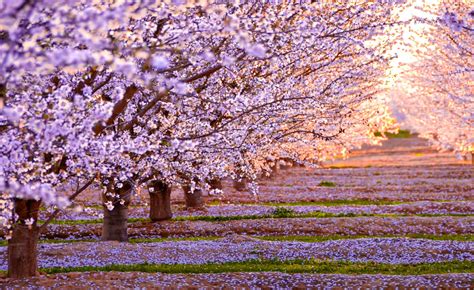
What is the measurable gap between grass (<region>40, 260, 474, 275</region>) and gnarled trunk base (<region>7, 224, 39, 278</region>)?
2541 mm

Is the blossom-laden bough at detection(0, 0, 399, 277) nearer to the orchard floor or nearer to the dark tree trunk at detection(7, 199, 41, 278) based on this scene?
the dark tree trunk at detection(7, 199, 41, 278)

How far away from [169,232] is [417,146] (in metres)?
98.8

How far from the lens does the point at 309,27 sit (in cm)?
1382

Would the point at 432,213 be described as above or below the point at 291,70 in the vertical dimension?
below

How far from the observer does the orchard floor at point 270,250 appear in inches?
599

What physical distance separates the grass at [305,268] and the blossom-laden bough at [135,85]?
2399mm

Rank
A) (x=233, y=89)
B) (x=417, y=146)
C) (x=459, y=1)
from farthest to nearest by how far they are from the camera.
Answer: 1. (x=417, y=146)
2. (x=459, y=1)
3. (x=233, y=89)

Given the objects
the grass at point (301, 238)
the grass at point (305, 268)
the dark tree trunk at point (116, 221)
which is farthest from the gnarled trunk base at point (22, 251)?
the grass at point (301, 238)

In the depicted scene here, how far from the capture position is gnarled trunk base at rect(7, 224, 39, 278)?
14.4 m

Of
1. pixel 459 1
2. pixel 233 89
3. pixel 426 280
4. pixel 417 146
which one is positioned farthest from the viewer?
pixel 417 146

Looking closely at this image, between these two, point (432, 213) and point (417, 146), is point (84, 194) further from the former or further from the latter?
point (417, 146)

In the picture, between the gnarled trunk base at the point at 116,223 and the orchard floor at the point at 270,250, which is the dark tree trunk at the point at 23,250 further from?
the gnarled trunk base at the point at 116,223

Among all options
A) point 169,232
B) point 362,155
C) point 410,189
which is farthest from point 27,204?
point 362,155

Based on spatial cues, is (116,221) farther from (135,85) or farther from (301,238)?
(135,85)
